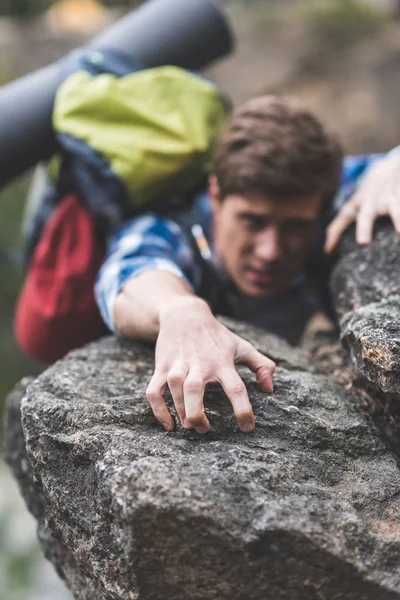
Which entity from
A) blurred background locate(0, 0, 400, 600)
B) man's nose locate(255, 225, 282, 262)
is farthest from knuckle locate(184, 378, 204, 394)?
blurred background locate(0, 0, 400, 600)

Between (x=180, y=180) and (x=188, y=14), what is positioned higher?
(x=188, y=14)

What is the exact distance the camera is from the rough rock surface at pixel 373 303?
4.90 ft

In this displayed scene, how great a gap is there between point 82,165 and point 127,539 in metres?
1.67

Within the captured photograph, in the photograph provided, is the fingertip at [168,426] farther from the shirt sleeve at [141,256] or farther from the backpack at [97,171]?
the backpack at [97,171]

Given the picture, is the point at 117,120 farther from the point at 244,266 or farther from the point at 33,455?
the point at 33,455

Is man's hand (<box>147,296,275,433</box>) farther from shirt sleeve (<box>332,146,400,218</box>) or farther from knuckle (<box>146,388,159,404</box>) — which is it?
shirt sleeve (<box>332,146,400,218</box>)

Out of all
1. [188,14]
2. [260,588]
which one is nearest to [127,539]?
[260,588]

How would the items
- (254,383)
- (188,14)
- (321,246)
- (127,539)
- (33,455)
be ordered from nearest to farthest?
(127,539), (33,455), (254,383), (321,246), (188,14)

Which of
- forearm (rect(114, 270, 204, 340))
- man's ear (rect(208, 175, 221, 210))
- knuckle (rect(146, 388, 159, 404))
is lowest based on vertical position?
man's ear (rect(208, 175, 221, 210))

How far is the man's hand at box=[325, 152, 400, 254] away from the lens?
217 centimetres

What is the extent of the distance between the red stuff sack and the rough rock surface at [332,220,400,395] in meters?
0.97

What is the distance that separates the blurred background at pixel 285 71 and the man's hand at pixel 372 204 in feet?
14.0

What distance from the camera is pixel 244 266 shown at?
2629 millimetres

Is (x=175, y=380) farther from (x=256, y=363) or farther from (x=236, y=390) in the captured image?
(x=256, y=363)
